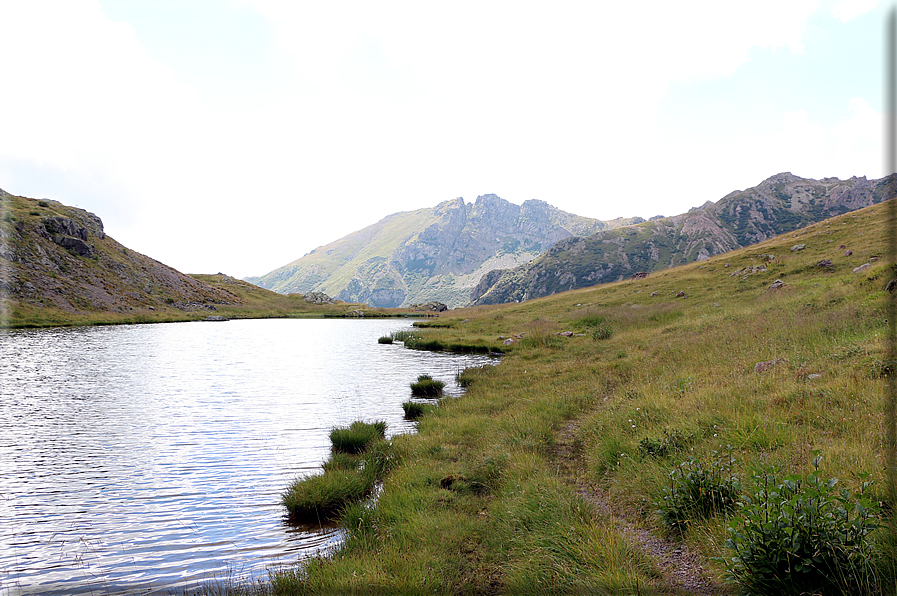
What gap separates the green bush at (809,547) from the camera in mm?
4066

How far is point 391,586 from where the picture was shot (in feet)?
19.4

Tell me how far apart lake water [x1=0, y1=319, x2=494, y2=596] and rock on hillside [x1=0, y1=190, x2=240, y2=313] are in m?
76.2

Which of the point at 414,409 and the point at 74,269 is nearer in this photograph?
the point at 414,409

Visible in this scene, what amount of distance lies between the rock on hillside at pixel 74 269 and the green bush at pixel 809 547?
351 feet

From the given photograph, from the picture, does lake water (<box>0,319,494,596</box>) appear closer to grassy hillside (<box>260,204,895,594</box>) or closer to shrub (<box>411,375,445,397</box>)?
shrub (<box>411,375,445,397</box>)

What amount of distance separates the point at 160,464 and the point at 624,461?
46.9 ft

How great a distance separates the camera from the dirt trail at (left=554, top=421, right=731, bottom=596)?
5047 mm

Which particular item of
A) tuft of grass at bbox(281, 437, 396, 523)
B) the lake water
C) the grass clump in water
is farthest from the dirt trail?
the grass clump in water

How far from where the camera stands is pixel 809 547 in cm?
422

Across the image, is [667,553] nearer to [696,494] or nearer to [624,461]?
[696,494]

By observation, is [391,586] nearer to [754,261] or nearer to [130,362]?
[130,362]

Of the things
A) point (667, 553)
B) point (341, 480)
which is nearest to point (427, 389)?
point (341, 480)

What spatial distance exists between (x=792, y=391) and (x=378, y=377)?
23844 millimetres

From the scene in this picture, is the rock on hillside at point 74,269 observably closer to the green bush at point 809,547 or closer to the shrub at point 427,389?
the shrub at point 427,389
